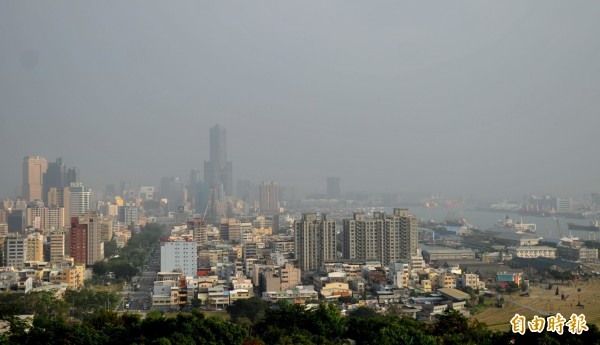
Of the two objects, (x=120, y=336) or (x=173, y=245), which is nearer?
(x=120, y=336)

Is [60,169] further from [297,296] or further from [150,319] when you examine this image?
[150,319]

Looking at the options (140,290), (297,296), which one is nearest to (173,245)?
(140,290)

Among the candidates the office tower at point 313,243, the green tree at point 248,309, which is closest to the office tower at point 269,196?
the office tower at point 313,243

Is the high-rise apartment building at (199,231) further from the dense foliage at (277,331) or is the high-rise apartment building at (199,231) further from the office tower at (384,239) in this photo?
the dense foliage at (277,331)

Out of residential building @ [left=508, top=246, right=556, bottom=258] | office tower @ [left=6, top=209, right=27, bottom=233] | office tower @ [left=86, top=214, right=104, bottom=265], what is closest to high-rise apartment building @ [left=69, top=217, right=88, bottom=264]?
office tower @ [left=86, top=214, right=104, bottom=265]

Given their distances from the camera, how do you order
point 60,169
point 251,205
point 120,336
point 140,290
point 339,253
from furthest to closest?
point 251,205 < point 60,169 < point 339,253 < point 140,290 < point 120,336

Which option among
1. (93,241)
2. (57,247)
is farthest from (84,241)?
(57,247)

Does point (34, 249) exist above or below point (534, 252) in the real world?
above

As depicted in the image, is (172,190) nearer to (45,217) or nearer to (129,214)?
(129,214)
